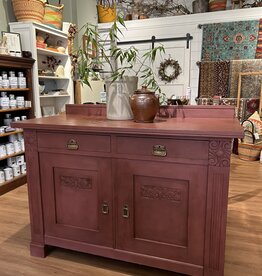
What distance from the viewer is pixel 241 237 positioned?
200cm

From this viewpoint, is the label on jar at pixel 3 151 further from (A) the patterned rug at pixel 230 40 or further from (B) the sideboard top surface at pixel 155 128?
(A) the patterned rug at pixel 230 40

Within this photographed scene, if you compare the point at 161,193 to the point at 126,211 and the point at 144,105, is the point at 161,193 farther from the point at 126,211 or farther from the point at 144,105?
the point at 144,105

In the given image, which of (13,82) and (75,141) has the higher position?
(13,82)

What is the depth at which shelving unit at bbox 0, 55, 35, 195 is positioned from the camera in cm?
279

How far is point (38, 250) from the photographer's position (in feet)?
5.92

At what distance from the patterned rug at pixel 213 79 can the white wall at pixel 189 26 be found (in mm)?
135

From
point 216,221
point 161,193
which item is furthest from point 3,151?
point 216,221

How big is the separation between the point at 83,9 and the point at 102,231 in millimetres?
4430

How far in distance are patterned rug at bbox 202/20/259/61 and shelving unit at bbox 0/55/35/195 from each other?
2.87 meters

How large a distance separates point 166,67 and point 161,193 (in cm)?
372

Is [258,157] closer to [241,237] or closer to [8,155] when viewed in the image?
[241,237]

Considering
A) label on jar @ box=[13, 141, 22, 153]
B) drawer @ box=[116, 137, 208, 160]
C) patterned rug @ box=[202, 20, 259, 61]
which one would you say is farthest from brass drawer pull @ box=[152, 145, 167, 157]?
patterned rug @ box=[202, 20, 259, 61]

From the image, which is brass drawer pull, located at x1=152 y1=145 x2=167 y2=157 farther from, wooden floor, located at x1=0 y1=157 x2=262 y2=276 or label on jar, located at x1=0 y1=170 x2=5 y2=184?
label on jar, located at x1=0 y1=170 x2=5 y2=184

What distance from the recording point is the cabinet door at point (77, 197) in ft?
5.20
